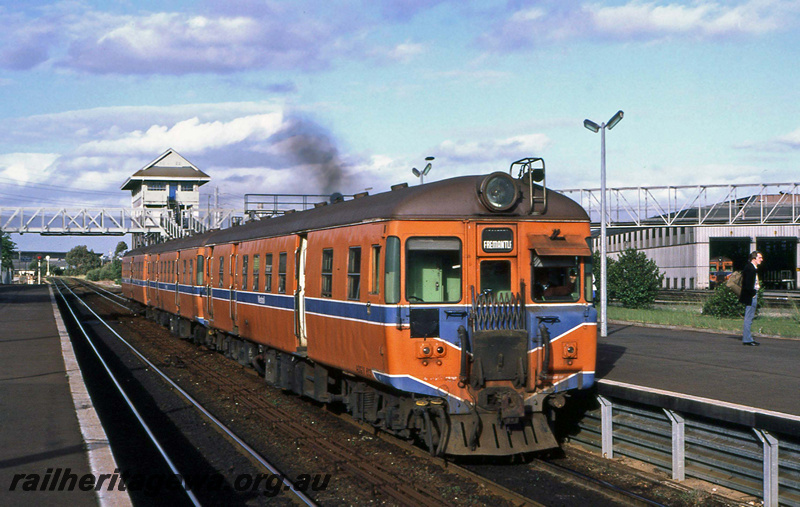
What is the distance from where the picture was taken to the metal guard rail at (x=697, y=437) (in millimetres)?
7461

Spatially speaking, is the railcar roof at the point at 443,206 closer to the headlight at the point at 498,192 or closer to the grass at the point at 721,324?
the headlight at the point at 498,192

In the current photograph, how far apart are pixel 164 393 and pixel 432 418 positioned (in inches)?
304

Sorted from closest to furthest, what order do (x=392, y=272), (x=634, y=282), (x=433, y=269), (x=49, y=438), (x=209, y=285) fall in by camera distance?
(x=392, y=272)
(x=433, y=269)
(x=49, y=438)
(x=209, y=285)
(x=634, y=282)

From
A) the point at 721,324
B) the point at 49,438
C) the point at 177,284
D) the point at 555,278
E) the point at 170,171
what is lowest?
the point at 49,438

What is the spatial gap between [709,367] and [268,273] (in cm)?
751

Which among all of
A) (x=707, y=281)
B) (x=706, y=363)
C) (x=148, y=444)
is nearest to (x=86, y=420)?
(x=148, y=444)

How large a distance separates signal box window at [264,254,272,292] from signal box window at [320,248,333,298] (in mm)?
3028

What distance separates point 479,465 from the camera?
9219 millimetres

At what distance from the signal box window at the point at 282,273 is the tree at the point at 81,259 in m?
168

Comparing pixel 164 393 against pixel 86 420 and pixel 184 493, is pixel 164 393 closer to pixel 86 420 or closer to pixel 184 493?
pixel 86 420

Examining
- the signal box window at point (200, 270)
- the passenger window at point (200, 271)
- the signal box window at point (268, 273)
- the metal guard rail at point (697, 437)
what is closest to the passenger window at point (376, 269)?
the metal guard rail at point (697, 437)

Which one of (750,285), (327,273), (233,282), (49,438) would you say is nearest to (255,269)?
(233,282)

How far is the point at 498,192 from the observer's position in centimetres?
927

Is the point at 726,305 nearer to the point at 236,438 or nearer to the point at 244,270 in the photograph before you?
the point at 244,270
